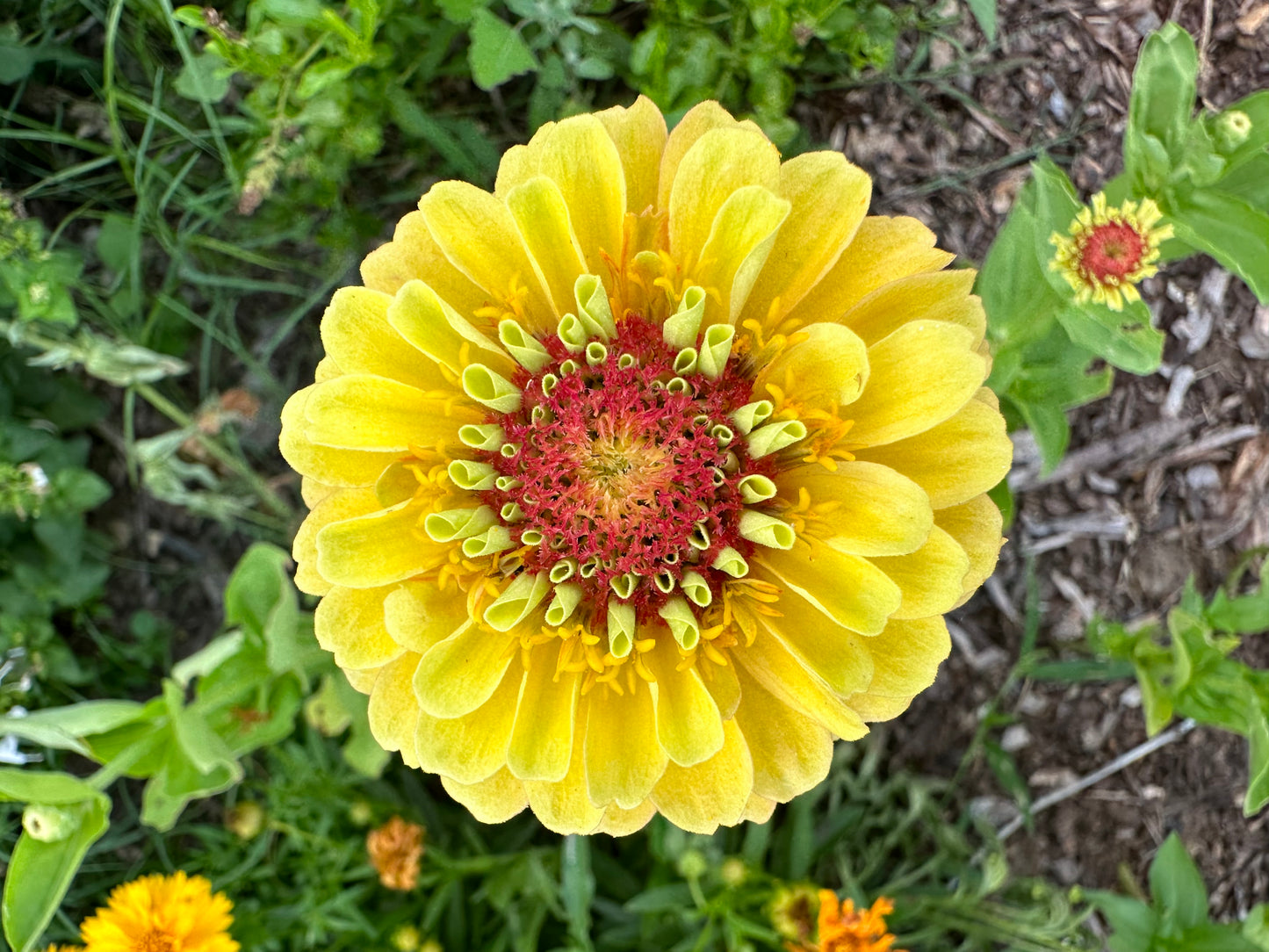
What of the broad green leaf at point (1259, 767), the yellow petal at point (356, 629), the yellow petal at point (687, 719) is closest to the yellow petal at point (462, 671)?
the yellow petal at point (356, 629)

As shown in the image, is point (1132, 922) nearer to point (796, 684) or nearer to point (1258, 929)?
point (1258, 929)

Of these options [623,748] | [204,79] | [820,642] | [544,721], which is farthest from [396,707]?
[204,79]

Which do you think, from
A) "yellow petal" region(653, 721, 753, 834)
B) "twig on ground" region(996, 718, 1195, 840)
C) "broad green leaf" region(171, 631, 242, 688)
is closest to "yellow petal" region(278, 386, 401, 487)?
"yellow petal" region(653, 721, 753, 834)

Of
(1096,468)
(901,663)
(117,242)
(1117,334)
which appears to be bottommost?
(1096,468)

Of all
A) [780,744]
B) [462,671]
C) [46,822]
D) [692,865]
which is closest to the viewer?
[462,671]

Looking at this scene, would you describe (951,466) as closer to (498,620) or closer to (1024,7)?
(498,620)

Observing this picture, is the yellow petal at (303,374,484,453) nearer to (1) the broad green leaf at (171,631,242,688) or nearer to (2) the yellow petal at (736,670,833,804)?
(2) the yellow petal at (736,670,833,804)

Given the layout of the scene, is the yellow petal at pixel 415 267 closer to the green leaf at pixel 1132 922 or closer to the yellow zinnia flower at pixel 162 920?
the yellow zinnia flower at pixel 162 920
